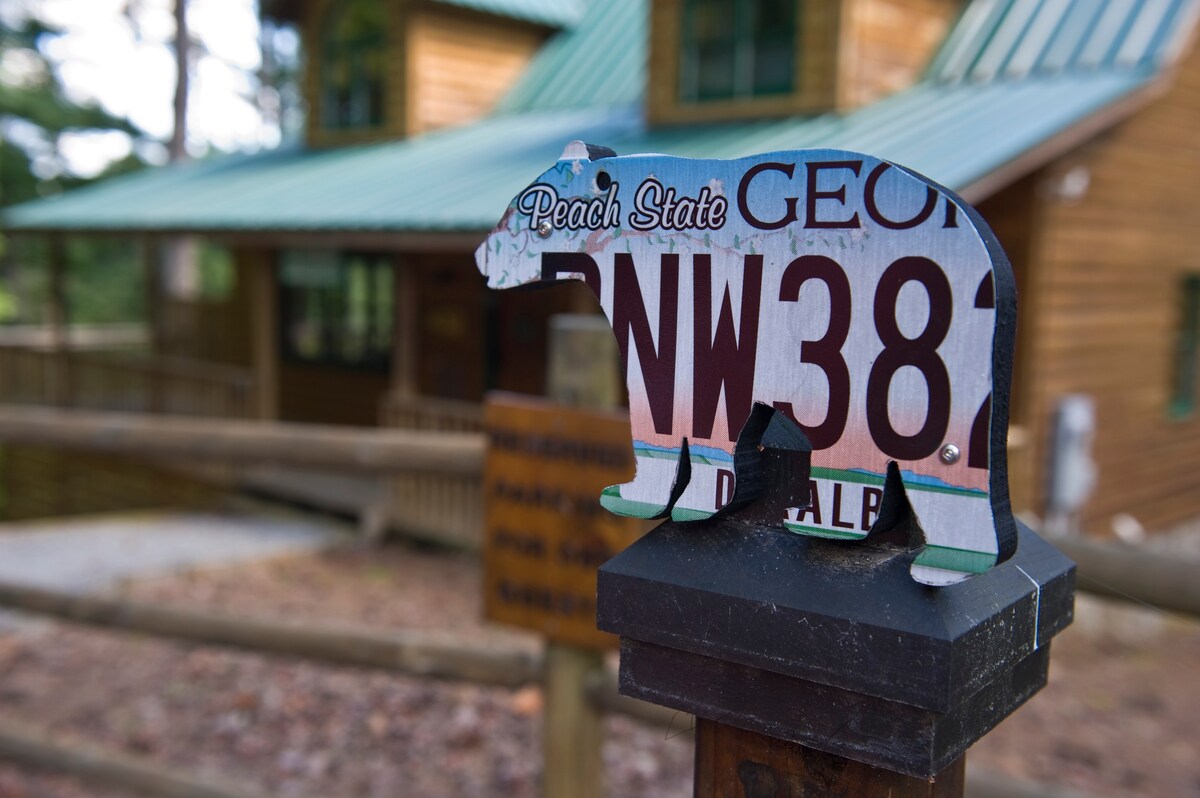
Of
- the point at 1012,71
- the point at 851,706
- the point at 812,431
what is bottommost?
the point at 851,706

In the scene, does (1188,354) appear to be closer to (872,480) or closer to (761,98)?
(761,98)

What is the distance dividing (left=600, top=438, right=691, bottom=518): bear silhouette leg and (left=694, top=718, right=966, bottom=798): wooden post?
24 cm

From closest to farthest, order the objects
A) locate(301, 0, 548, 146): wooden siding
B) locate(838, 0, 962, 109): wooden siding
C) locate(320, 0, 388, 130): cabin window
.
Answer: locate(838, 0, 962, 109): wooden siding → locate(301, 0, 548, 146): wooden siding → locate(320, 0, 388, 130): cabin window

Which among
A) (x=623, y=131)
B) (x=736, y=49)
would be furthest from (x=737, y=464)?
(x=623, y=131)

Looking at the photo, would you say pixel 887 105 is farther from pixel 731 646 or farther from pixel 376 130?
pixel 731 646

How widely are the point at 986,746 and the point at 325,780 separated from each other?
2.98m

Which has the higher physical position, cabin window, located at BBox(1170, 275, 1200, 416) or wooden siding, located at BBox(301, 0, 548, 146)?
wooden siding, located at BBox(301, 0, 548, 146)

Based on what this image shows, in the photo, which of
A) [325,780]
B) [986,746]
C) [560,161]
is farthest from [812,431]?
[986,746]

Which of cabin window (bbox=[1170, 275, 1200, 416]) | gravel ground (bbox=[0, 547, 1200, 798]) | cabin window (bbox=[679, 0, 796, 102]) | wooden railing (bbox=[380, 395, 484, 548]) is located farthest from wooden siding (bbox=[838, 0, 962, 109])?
gravel ground (bbox=[0, 547, 1200, 798])

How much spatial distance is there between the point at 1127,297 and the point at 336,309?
893 cm

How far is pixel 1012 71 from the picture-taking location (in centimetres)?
902

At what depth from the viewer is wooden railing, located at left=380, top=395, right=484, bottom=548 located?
9.35 meters

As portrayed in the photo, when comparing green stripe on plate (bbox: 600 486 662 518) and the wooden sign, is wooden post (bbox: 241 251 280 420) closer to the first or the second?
the wooden sign

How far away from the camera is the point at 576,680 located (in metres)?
2.99
